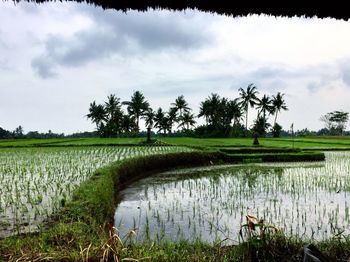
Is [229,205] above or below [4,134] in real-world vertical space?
below

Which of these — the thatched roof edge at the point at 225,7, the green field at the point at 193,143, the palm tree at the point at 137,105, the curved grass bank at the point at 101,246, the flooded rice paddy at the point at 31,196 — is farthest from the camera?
the palm tree at the point at 137,105

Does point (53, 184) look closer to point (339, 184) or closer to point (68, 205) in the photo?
point (68, 205)

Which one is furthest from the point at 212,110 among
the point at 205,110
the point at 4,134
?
the point at 4,134

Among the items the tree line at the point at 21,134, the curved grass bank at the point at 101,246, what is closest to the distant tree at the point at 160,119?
the tree line at the point at 21,134

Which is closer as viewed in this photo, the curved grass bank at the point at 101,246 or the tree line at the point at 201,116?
the curved grass bank at the point at 101,246

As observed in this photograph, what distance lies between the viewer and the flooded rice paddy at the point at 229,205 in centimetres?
569

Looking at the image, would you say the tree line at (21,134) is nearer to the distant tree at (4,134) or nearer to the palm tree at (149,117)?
the distant tree at (4,134)

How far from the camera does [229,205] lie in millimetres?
7824

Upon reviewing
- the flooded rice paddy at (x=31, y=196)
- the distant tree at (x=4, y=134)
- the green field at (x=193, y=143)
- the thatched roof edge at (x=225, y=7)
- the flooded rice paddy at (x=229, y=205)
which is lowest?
the flooded rice paddy at (x=229, y=205)

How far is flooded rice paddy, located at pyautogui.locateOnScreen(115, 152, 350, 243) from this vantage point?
5.69m

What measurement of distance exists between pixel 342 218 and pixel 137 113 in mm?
42380

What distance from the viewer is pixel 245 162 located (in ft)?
60.6

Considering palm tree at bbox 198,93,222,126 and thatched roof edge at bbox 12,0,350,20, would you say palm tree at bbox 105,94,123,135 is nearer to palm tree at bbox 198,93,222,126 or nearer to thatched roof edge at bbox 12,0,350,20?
palm tree at bbox 198,93,222,126

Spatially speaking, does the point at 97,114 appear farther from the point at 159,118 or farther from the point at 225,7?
the point at 225,7
